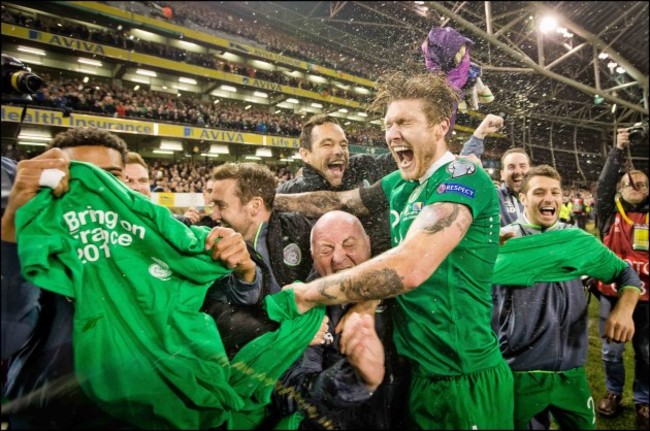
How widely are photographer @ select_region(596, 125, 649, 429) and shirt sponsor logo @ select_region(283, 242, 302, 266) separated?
217 cm

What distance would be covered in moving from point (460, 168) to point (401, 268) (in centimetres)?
40

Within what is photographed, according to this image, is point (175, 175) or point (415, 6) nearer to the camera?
point (415, 6)

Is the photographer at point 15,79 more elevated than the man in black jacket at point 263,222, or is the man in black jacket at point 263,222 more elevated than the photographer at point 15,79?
the photographer at point 15,79

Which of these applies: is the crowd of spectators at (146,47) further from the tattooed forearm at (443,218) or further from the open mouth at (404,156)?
the tattooed forearm at (443,218)

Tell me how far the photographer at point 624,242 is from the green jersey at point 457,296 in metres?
1.79

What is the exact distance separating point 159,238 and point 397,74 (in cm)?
107

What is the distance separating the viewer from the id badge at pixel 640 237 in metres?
2.43

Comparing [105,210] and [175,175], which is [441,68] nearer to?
[105,210]

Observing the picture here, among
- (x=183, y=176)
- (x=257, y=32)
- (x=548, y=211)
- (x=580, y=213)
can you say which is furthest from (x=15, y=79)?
(x=580, y=213)

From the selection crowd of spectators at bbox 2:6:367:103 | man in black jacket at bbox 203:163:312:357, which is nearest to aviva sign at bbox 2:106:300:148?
crowd of spectators at bbox 2:6:367:103

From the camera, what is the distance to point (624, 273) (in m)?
1.45

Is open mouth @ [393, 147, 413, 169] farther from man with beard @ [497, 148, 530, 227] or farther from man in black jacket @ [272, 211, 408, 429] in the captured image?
man with beard @ [497, 148, 530, 227]

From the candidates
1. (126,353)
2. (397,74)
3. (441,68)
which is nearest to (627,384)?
(441,68)

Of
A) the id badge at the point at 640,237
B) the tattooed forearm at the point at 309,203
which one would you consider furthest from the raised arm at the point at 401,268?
the id badge at the point at 640,237
